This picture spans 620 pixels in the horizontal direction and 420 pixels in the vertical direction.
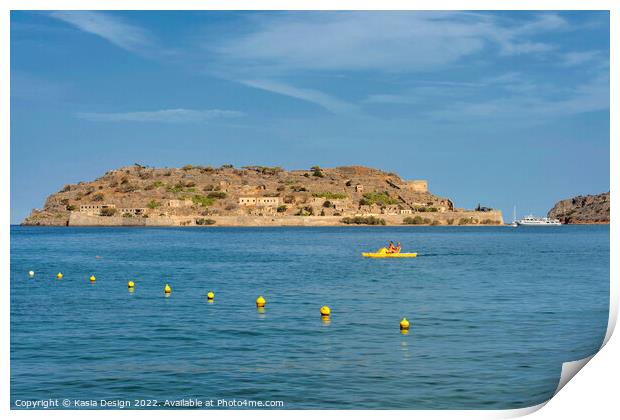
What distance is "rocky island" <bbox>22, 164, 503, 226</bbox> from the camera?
541 ft

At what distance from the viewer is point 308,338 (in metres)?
20.1

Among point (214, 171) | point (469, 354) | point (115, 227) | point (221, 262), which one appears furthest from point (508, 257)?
point (214, 171)

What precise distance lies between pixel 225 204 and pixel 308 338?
15277 centimetres

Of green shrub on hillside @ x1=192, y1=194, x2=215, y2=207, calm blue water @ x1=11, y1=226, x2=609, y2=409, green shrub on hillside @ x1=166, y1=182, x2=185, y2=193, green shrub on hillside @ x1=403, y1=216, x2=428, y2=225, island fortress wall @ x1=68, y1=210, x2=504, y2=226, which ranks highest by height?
green shrub on hillside @ x1=166, y1=182, x2=185, y2=193

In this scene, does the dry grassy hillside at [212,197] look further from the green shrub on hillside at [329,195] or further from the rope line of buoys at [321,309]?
the rope line of buoys at [321,309]

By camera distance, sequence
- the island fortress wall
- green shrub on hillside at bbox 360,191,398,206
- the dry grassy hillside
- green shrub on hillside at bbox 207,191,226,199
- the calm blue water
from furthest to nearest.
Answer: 1. green shrub on hillside at bbox 360,191,398,206
2. green shrub on hillside at bbox 207,191,226,199
3. the dry grassy hillside
4. the island fortress wall
5. the calm blue water

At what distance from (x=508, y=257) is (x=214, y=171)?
14760 centimetres

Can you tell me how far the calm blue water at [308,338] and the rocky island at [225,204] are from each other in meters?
127

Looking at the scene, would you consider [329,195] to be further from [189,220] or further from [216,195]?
[189,220]

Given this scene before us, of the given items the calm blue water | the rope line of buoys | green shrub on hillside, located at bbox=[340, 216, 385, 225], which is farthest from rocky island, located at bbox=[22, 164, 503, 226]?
the rope line of buoys

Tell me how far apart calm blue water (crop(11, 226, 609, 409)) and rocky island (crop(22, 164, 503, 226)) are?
126533mm

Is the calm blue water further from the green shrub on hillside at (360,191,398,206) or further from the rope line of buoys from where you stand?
the green shrub on hillside at (360,191,398,206)

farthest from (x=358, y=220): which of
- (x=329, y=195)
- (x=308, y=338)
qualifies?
(x=308, y=338)
